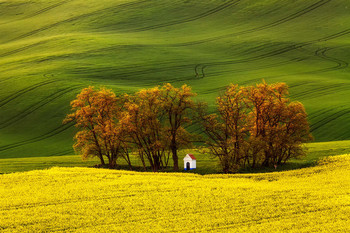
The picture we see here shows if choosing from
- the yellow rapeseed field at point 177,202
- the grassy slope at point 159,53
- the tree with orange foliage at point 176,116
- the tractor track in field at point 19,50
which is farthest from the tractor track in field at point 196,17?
the yellow rapeseed field at point 177,202

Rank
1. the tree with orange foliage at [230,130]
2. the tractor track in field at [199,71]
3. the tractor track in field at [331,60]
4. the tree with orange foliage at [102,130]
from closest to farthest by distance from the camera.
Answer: the tree with orange foliage at [230,130]
the tree with orange foliage at [102,130]
the tractor track in field at [199,71]
the tractor track in field at [331,60]

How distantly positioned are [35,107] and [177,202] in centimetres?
4557

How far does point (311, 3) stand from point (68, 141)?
268 ft

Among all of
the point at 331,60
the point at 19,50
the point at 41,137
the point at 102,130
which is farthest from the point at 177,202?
the point at 19,50

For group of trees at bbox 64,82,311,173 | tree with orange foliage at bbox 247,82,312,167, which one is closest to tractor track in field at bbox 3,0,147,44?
group of trees at bbox 64,82,311,173

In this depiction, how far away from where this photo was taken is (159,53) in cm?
9338

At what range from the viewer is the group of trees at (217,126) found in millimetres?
36594

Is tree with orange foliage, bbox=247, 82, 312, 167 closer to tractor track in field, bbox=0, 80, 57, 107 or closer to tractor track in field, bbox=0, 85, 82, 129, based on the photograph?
tractor track in field, bbox=0, 85, 82, 129

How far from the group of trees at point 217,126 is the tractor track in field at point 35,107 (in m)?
23.6

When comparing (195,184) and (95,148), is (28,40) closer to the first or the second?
(95,148)

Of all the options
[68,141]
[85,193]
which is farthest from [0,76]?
[85,193]

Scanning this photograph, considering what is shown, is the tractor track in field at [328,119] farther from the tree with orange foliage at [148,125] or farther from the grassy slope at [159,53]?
the tree with orange foliage at [148,125]

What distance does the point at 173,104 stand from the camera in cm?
4016

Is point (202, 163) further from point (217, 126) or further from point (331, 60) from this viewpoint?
point (331, 60)
